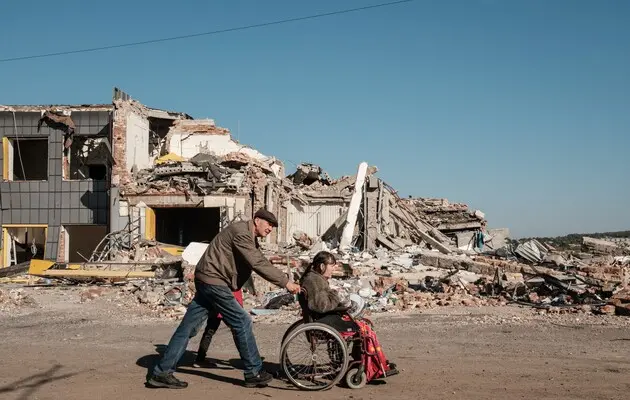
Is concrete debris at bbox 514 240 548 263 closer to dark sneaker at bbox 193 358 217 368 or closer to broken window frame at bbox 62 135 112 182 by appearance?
dark sneaker at bbox 193 358 217 368

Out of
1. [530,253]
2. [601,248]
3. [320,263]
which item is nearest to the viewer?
[320,263]

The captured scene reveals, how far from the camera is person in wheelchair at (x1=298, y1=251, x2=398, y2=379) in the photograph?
18.3 ft

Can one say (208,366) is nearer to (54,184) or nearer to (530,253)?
(530,253)

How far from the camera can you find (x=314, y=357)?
216 inches

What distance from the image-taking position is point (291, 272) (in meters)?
14.3

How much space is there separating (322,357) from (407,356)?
71.8 inches

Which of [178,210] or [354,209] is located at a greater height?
[178,210]

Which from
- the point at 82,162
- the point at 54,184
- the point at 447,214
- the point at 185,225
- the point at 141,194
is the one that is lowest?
the point at 185,225

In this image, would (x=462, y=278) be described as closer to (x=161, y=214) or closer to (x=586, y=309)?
(x=586, y=309)

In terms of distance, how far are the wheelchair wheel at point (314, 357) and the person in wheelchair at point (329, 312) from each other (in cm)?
14

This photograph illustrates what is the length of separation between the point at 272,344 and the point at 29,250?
74.6 ft

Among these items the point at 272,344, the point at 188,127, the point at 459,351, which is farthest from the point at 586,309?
the point at 188,127

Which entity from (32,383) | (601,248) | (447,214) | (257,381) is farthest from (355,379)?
(447,214)

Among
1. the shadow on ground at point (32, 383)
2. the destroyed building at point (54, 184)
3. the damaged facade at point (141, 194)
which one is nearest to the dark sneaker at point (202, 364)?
the shadow on ground at point (32, 383)
